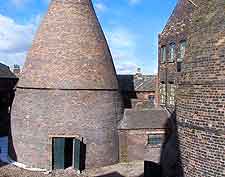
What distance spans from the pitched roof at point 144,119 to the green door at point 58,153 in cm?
374

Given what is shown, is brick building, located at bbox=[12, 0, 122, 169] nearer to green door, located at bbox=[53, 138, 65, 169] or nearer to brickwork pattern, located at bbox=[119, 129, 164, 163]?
green door, located at bbox=[53, 138, 65, 169]

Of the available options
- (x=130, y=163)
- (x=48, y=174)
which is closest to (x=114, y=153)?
(x=130, y=163)

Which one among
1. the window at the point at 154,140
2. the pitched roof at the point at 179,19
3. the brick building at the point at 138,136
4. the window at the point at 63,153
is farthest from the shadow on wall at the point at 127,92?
the window at the point at 63,153

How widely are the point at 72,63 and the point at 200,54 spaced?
1162 cm

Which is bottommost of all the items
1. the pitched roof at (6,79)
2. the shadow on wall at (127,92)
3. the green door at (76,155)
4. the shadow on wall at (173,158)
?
the green door at (76,155)

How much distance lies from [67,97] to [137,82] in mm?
15125

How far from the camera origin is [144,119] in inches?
838

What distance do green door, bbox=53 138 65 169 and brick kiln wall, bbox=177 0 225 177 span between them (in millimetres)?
10467

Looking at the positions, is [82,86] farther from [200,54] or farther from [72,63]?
[200,54]

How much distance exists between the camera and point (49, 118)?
60.5 feet

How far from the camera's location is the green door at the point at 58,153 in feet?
59.4

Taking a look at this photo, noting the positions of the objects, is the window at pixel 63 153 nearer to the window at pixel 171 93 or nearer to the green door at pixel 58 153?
the green door at pixel 58 153

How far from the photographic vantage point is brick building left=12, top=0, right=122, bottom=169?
60.3ft

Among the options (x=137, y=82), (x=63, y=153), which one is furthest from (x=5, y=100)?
(x=63, y=153)
